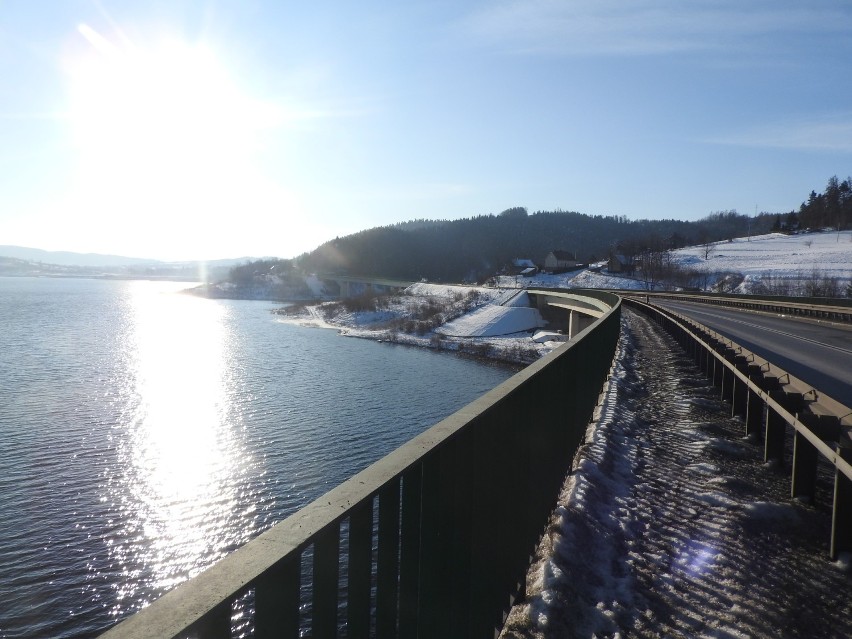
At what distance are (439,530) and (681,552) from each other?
119 inches

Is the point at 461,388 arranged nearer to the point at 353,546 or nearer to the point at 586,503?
the point at 586,503

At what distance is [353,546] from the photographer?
2.17m

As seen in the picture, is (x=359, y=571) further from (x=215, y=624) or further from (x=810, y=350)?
(x=810, y=350)

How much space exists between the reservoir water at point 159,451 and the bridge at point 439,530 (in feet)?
32.6

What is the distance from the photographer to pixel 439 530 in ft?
9.37

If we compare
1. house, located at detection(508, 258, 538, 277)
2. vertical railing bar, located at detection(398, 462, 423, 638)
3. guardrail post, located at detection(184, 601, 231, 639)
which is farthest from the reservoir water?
house, located at detection(508, 258, 538, 277)

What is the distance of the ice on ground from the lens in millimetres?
60625

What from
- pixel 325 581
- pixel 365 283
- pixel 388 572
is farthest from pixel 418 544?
pixel 365 283

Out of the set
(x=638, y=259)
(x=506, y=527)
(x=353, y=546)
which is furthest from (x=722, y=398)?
(x=638, y=259)

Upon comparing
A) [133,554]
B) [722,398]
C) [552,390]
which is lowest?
[133,554]

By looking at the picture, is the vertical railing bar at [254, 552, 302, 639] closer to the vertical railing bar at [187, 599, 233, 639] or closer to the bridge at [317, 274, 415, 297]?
the vertical railing bar at [187, 599, 233, 639]

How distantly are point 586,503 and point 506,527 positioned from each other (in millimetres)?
2127

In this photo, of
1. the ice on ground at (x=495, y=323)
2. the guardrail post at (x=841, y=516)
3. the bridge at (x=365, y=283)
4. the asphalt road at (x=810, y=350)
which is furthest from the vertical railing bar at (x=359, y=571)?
the bridge at (x=365, y=283)

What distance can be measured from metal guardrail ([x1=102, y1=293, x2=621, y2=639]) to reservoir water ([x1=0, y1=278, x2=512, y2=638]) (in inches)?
397
